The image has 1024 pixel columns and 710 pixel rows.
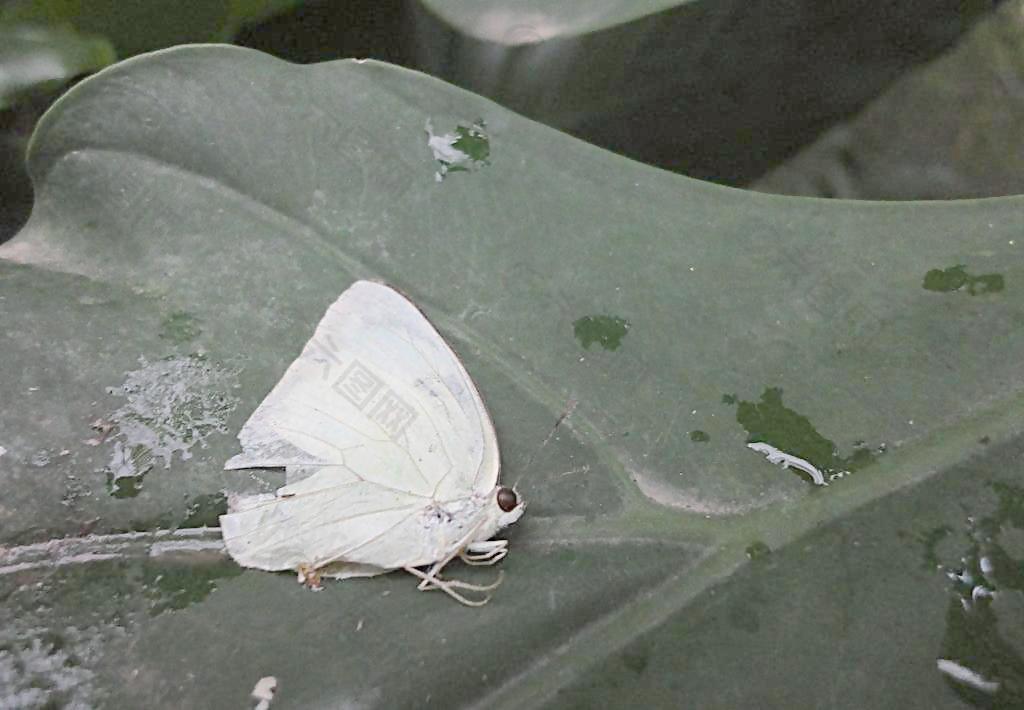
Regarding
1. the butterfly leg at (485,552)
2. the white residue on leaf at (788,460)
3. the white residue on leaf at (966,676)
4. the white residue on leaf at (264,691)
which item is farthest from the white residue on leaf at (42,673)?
the white residue on leaf at (966,676)

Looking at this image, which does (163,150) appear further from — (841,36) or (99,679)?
(841,36)

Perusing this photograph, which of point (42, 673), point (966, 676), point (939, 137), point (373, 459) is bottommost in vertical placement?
point (42, 673)

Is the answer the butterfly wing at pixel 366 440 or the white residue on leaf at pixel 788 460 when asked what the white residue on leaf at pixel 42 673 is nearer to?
the butterfly wing at pixel 366 440

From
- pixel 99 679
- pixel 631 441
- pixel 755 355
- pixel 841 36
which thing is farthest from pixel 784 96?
pixel 99 679

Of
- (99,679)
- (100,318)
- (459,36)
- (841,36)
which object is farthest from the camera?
(841,36)

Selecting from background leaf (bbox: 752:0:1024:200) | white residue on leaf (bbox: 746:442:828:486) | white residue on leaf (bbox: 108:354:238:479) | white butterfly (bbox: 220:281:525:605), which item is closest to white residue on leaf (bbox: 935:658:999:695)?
white residue on leaf (bbox: 746:442:828:486)

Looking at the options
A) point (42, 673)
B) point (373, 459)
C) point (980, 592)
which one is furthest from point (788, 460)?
point (42, 673)

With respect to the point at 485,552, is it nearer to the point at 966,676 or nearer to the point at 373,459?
the point at 373,459
